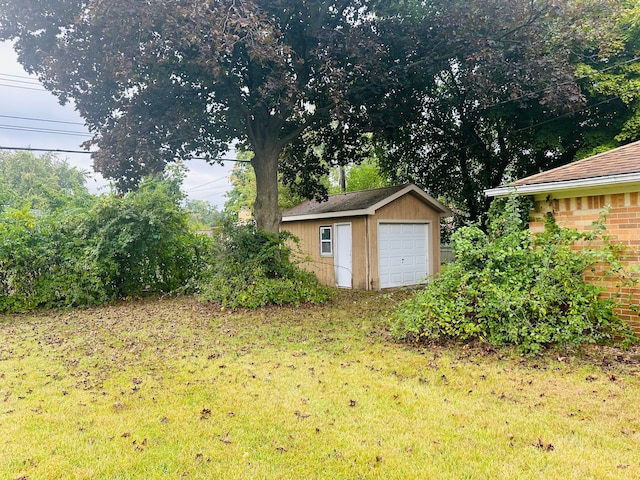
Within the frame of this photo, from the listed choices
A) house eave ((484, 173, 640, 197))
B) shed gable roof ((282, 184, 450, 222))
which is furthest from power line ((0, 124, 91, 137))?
house eave ((484, 173, 640, 197))

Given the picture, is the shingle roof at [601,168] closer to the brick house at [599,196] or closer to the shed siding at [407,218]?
the brick house at [599,196]

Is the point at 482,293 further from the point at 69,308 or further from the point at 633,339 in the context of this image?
the point at 69,308

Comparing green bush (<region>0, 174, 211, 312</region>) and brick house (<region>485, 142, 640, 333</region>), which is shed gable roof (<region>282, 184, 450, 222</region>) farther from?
brick house (<region>485, 142, 640, 333</region>)

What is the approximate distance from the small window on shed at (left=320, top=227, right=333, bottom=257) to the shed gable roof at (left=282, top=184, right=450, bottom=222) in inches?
19.3

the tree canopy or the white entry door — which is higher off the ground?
the tree canopy

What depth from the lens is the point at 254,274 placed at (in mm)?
8992

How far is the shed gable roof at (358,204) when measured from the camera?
11.4 meters

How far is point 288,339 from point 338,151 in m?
7.30

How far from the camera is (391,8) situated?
30.8ft

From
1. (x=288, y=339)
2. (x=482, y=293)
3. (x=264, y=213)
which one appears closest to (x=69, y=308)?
(x=264, y=213)

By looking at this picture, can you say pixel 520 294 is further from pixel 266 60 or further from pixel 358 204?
pixel 358 204

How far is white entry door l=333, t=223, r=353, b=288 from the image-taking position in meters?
12.0

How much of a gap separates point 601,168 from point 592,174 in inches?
11.0

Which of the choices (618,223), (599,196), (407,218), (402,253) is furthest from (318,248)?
(618,223)
